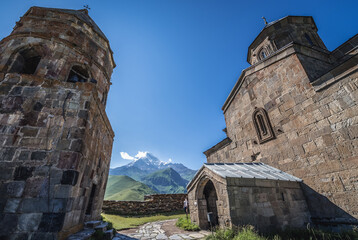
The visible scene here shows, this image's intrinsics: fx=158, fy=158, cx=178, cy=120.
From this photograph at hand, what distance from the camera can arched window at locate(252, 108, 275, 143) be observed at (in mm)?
8162

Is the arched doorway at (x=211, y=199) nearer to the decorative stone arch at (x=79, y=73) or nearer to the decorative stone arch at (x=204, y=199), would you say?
the decorative stone arch at (x=204, y=199)

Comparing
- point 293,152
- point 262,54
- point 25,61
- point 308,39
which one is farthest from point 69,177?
point 308,39

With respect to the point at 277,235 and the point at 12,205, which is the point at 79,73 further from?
the point at 277,235

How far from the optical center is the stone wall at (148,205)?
38.8ft

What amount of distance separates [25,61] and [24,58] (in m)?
0.12

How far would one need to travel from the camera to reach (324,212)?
5.84 meters

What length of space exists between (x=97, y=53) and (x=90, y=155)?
4.82 m

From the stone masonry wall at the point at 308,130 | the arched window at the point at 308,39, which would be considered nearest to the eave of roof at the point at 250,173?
the stone masonry wall at the point at 308,130

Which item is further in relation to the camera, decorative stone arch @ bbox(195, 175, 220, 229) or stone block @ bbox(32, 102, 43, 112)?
decorative stone arch @ bbox(195, 175, 220, 229)

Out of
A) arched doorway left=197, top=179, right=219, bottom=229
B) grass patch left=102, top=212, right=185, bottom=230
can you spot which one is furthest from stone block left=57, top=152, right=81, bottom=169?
grass patch left=102, top=212, right=185, bottom=230

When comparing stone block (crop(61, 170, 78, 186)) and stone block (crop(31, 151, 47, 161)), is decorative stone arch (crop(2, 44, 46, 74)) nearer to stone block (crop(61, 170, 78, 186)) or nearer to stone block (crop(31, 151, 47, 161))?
stone block (crop(31, 151, 47, 161))

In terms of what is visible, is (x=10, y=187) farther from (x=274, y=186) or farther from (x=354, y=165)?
(x=354, y=165)

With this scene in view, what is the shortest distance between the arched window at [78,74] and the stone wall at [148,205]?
9.72 meters

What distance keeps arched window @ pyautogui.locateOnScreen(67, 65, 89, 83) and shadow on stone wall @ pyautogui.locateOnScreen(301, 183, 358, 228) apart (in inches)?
395
